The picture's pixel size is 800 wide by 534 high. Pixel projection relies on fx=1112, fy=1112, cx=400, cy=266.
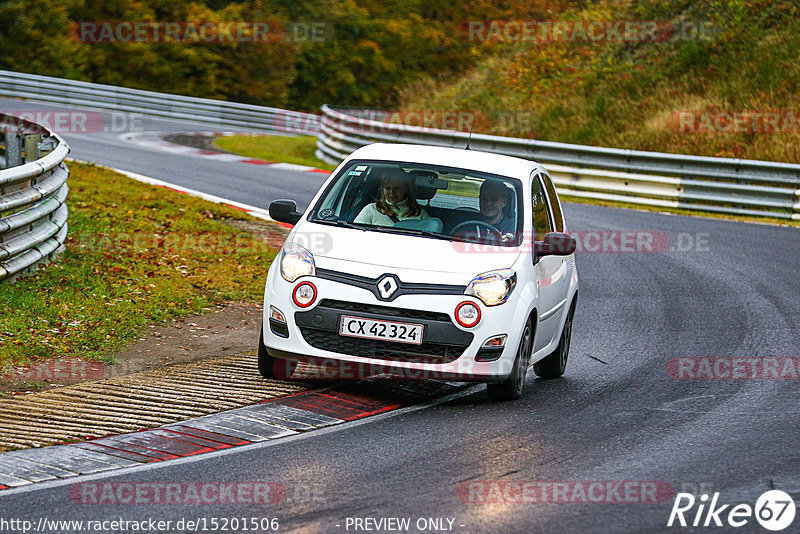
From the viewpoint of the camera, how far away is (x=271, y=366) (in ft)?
26.4

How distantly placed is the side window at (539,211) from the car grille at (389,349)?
4.56ft

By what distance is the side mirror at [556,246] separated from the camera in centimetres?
814

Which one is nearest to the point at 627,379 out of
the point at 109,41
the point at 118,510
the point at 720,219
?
the point at 118,510

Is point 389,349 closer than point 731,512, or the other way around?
point 731,512

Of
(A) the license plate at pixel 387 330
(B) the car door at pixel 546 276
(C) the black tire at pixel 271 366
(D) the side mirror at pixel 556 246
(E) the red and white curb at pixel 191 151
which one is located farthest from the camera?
(E) the red and white curb at pixel 191 151

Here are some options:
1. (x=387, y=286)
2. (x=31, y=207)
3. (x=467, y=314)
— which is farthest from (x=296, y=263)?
(x=31, y=207)

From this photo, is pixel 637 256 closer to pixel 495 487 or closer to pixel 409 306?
pixel 409 306

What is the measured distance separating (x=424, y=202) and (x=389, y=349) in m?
1.58

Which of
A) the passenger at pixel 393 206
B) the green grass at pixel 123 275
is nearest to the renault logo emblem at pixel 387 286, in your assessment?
the passenger at pixel 393 206

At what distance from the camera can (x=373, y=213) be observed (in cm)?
838

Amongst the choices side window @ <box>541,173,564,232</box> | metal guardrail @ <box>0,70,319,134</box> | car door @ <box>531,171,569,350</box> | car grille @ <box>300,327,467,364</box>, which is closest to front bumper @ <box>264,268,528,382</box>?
car grille @ <box>300,327,467,364</box>

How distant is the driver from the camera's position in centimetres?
830

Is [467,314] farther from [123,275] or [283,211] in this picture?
[123,275]

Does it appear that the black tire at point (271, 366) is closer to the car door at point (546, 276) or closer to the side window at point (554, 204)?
the car door at point (546, 276)
